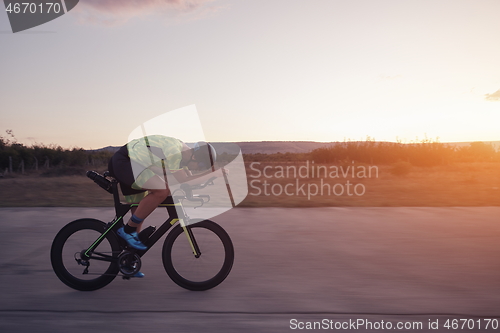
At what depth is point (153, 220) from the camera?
7824 mm

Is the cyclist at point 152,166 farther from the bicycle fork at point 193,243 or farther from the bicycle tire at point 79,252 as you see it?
the bicycle fork at point 193,243

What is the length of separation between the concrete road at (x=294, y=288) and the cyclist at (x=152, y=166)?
0.77m

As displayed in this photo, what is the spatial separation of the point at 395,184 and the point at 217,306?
45.5 feet

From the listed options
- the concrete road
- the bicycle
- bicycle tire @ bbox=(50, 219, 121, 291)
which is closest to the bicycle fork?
the bicycle

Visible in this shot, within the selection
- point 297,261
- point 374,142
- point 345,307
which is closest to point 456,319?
point 345,307

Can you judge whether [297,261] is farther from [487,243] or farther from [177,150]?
[487,243]

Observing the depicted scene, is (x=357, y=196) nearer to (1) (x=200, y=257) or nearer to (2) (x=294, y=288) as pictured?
(2) (x=294, y=288)

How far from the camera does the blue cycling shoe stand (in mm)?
4008

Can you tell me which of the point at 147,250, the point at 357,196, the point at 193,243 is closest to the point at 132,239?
the point at 147,250

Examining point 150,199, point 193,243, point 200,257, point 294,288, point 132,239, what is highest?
point 150,199

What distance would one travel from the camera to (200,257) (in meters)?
4.13

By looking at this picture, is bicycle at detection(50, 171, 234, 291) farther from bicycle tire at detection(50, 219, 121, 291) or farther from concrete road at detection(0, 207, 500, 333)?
concrete road at detection(0, 207, 500, 333)

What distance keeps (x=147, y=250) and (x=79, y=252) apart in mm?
718

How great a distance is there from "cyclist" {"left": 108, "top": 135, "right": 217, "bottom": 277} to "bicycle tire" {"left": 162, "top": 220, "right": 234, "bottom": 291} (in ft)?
1.05
